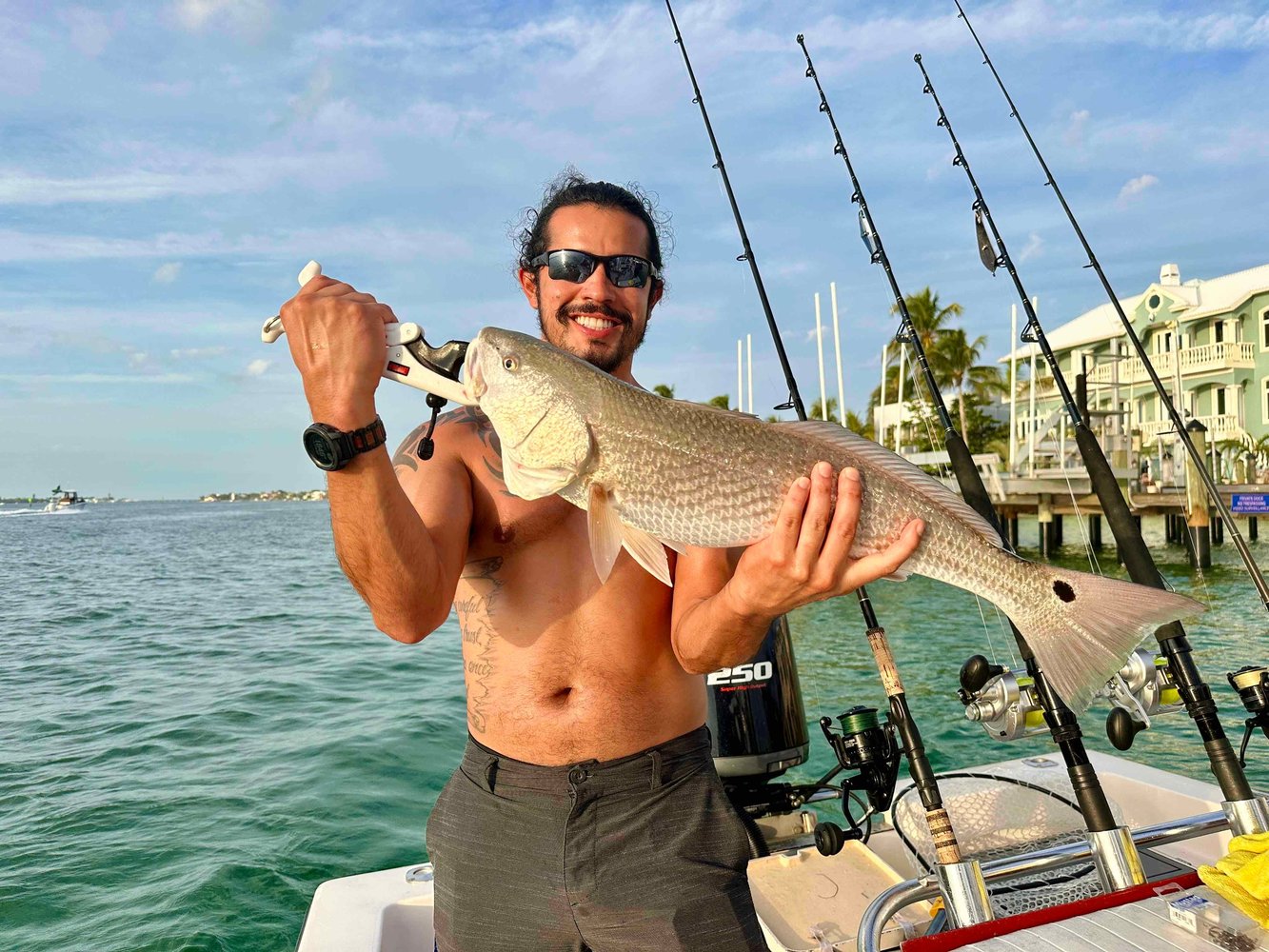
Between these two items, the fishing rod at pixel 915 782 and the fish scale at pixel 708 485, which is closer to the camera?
the fish scale at pixel 708 485

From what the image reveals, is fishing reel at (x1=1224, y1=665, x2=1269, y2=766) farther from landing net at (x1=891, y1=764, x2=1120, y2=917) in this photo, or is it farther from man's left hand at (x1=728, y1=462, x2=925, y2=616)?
man's left hand at (x1=728, y1=462, x2=925, y2=616)

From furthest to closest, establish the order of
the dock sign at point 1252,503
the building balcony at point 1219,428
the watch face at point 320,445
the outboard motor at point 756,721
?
the building balcony at point 1219,428, the dock sign at point 1252,503, the outboard motor at point 756,721, the watch face at point 320,445

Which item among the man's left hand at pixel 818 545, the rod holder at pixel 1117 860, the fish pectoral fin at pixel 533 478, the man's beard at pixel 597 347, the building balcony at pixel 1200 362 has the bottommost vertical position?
the rod holder at pixel 1117 860

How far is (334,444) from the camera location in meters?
2.06

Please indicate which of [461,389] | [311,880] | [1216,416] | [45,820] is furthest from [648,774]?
[1216,416]

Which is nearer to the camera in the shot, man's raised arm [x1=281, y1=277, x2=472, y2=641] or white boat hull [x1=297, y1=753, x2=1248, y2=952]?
man's raised arm [x1=281, y1=277, x2=472, y2=641]

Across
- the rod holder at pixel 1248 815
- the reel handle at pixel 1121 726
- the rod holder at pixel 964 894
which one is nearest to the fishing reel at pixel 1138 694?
the reel handle at pixel 1121 726

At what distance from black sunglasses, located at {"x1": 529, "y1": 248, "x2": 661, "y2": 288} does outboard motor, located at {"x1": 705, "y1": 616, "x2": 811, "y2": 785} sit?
77.5 inches

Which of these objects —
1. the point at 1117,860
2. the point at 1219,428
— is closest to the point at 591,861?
the point at 1117,860

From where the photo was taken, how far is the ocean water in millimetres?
6797

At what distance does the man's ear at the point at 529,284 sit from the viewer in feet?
10.1

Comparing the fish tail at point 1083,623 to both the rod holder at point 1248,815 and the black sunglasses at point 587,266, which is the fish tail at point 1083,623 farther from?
the black sunglasses at point 587,266

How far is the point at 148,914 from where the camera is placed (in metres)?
6.49

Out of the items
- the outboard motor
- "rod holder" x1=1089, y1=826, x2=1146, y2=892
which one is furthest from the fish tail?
the outboard motor
